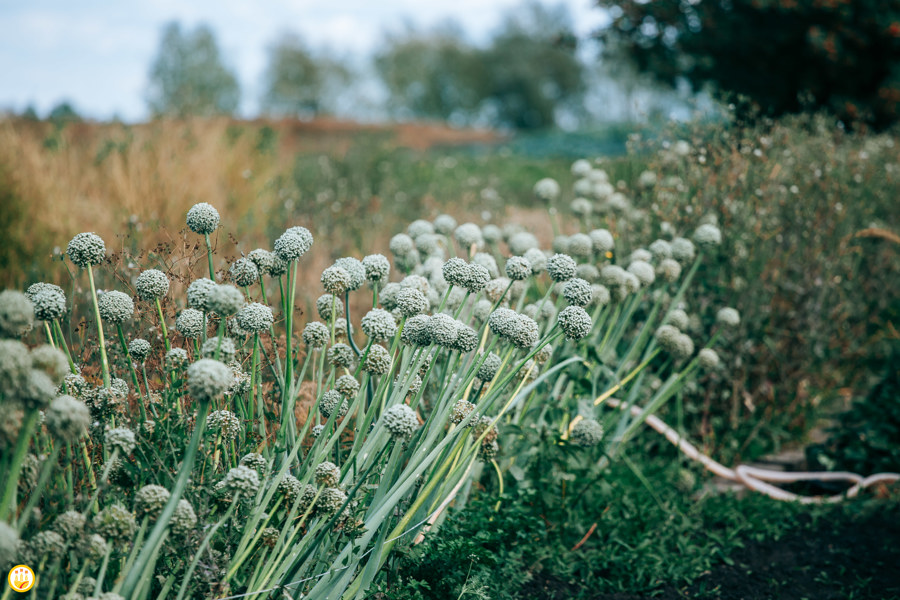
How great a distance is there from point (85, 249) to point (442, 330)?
3.25ft

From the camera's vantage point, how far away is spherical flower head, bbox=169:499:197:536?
1363 mm

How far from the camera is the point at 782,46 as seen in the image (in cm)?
725

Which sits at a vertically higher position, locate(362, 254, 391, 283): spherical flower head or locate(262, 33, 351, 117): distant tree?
locate(262, 33, 351, 117): distant tree

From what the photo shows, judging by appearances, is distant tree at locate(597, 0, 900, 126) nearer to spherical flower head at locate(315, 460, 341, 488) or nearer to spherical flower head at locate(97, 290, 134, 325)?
spherical flower head at locate(315, 460, 341, 488)

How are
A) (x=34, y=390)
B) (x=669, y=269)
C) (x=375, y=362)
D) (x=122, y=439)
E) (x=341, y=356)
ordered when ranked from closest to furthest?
(x=34, y=390), (x=122, y=439), (x=375, y=362), (x=341, y=356), (x=669, y=269)

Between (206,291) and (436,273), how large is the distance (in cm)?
116

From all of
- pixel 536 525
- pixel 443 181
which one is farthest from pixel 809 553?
pixel 443 181

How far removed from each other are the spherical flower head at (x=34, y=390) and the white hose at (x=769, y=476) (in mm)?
2497

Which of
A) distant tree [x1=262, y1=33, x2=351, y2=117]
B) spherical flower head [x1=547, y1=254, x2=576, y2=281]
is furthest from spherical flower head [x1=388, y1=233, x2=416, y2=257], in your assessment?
distant tree [x1=262, y1=33, x2=351, y2=117]

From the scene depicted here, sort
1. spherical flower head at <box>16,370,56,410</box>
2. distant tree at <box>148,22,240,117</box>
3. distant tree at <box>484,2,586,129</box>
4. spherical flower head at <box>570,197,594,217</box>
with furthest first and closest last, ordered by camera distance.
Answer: distant tree at <box>148,22,240,117</box> → distant tree at <box>484,2,586,129</box> → spherical flower head at <box>570,197,594,217</box> → spherical flower head at <box>16,370,56,410</box>

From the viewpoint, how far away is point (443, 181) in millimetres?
9328

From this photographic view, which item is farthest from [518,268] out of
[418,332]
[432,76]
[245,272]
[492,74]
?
[432,76]

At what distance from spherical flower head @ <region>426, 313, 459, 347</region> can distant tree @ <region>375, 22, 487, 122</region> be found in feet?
139

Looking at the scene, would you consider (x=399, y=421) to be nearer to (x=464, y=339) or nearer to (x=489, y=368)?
(x=464, y=339)
